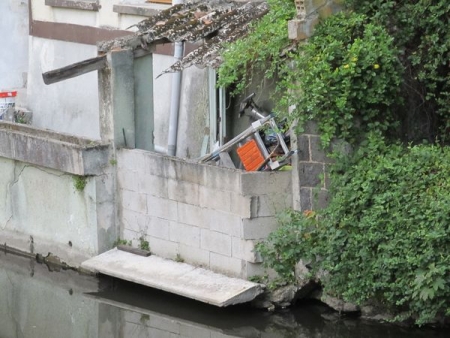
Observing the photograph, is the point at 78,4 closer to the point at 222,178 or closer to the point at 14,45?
the point at 14,45

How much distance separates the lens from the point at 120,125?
637 inches

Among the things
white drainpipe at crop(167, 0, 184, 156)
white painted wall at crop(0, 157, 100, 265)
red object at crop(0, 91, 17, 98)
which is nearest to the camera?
white painted wall at crop(0, 157, 100, 265)

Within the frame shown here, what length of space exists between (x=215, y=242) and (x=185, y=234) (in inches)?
20.9

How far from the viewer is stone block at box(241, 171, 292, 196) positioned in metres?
14.3

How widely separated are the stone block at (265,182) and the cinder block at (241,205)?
3.2 inches

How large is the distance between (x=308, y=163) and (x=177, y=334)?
91.6 inches

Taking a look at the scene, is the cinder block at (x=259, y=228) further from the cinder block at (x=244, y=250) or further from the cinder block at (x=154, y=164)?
the cinder block at (x=154, y=164)

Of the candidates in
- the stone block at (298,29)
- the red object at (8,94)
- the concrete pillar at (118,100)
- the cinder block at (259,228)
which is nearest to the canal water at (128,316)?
the cinder block at (259,228)

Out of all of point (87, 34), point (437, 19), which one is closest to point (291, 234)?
point (437, 19)

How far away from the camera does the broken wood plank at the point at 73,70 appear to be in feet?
51.4

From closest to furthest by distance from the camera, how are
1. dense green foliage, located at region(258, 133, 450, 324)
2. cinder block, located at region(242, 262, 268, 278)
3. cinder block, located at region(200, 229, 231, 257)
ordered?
dense green foliage, located at region(258, 133, 450, 324) < cinder block, located at region(242, 262, 268, 278) < cinder block, located at region(200, 229, 231, 257)

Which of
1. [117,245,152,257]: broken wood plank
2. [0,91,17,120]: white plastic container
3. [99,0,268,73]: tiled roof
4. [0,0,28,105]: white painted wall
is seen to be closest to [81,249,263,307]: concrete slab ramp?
[117,245,152,257]: broken wood plank

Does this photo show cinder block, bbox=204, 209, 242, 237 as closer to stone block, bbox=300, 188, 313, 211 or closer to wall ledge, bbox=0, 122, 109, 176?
stone block, bbox=300, 188, 313, 211

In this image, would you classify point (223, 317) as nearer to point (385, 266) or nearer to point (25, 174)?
point (385, 266)
